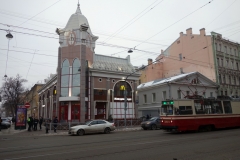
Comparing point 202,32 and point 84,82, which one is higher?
point 202,32

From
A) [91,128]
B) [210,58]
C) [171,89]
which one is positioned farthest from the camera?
[210,58]

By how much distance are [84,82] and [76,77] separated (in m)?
1.59

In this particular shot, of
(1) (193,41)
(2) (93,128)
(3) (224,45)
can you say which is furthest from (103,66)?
(3) (224,45)

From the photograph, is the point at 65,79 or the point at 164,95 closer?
the point at 65,79

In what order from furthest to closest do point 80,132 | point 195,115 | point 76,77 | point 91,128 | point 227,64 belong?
point 227,64 → point 76,77 → point 91,128 → point 80,132 → point 195,115

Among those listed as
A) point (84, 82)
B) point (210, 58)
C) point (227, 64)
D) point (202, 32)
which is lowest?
point (84, 82)

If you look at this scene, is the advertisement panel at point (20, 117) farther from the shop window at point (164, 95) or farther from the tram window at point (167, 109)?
the shop window at point (164, 95)

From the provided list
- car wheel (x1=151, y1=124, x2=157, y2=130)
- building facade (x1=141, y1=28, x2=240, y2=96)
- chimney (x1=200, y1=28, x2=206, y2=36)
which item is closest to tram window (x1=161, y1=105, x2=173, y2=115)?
car wheel (x1=151, y1=124, x2=157, y2=130)

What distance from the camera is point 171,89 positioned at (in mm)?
37219

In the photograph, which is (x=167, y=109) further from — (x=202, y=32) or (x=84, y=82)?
(x=202, y=32)

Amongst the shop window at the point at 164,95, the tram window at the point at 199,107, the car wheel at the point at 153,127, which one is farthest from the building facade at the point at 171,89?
the tram window at the point at 199,107

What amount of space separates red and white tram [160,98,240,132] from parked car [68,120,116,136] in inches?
229

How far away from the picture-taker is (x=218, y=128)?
20.7 m

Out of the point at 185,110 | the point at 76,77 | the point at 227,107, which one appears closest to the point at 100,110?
the point at 76,77
